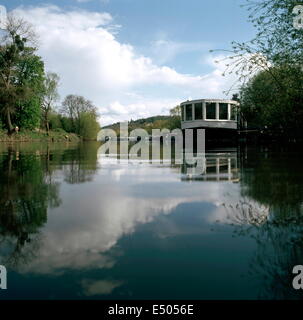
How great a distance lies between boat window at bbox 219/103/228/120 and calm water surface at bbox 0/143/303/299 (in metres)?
26.7

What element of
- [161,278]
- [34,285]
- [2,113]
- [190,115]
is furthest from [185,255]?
[2,113]

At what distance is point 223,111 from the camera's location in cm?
3127

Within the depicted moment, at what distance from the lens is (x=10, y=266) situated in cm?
236

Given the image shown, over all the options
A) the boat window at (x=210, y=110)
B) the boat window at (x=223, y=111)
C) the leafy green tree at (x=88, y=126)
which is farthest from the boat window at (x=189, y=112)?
the leafy green tree at (x=88, y=126)

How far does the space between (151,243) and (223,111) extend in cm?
2989

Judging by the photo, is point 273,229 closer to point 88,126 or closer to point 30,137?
point 30,137

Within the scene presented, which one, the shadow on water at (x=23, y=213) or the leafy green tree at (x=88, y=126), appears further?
the leafy green tree at (x=88, y=126)

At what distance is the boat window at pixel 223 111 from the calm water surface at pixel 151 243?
2666 centimetres

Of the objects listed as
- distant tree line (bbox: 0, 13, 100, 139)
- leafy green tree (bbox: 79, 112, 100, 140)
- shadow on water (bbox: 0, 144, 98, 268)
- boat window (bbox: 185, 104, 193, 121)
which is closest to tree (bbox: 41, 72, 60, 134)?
distant tree line (bbox: 0, 13, 100, 139)

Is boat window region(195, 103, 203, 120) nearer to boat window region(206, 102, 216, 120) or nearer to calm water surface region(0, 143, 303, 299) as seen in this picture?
boat window region(206, 102, 216, 120)

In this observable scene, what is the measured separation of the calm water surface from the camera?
6.67 ft

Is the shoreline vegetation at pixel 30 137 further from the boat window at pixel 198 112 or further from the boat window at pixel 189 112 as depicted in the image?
the boat window at pixel 198 112

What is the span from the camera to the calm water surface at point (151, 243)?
2033 millimetres
